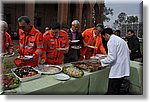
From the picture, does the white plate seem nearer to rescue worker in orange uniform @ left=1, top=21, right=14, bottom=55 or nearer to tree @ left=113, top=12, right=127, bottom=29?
rescue worker in orange uniform @ left=1, top=21, right=14, bottom=55

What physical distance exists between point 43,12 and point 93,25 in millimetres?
590

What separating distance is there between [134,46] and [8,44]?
1.06 meters

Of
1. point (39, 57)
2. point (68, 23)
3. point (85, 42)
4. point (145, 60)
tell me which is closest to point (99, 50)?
point (85, 42)

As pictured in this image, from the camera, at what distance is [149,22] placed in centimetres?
157

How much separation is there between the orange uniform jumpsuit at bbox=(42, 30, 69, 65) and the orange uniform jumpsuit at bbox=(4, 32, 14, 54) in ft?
0.96

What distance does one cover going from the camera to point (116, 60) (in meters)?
1.65

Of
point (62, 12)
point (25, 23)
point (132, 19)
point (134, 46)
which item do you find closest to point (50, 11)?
point (62, 12)

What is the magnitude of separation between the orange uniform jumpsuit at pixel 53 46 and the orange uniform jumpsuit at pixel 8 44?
0.29 metres

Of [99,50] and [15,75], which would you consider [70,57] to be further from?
[15,75]

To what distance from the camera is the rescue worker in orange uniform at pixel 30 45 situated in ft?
4.98

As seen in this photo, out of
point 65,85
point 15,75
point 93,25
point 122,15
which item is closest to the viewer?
point 15,75

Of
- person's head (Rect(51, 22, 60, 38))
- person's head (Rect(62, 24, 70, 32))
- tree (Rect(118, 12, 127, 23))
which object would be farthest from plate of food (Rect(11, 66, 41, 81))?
tree (Rect(118, 12, 127, 23))

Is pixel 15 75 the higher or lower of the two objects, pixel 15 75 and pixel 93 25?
the lower

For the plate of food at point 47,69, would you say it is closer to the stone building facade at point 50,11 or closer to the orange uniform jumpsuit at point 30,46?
the orange uniform jumpsuit at point 30,46
